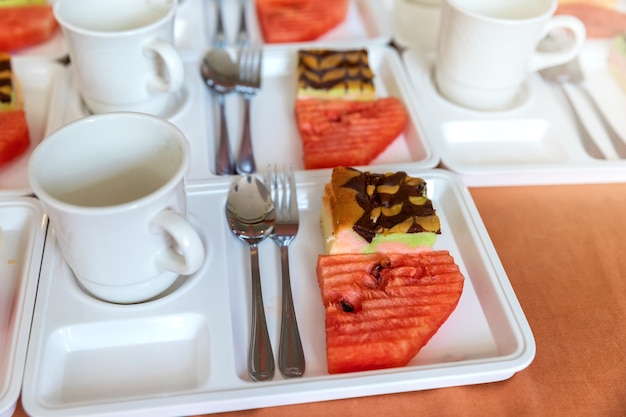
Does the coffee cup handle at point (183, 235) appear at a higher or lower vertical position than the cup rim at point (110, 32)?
lower

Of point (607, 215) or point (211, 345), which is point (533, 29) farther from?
point (211, 345)

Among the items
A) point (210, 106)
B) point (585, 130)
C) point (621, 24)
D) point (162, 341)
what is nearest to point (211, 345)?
point (162, 341)

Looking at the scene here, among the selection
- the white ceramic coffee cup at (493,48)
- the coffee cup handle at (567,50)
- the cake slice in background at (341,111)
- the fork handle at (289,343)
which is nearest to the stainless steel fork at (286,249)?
the fork handle at (289,343)

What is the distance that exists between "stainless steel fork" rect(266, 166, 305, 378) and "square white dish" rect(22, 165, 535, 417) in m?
0.02

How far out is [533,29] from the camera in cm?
101

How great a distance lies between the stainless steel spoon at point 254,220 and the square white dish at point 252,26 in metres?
0.46

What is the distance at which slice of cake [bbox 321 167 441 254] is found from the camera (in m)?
0.78

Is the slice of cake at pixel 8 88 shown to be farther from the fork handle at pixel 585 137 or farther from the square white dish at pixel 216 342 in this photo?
the fork handle at pixel 585 137

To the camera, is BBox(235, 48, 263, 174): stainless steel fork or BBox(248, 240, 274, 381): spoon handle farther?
BBox(235, 48, 263, 174): stainless steel fork

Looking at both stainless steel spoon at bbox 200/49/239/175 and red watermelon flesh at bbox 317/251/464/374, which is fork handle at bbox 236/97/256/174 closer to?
stainless steel spoon at bbox 200/49/239/175

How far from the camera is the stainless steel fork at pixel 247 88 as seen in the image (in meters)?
0.98

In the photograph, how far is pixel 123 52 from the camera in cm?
92

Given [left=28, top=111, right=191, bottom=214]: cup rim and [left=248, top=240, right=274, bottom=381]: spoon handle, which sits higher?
[left=28, top=111, right=191, bottom=214]: cup rim

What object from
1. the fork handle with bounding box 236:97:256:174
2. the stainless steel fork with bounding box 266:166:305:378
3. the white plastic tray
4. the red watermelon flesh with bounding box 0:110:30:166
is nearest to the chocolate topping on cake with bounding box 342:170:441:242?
the stainless steel fork with bounding box 266:166:305:378
